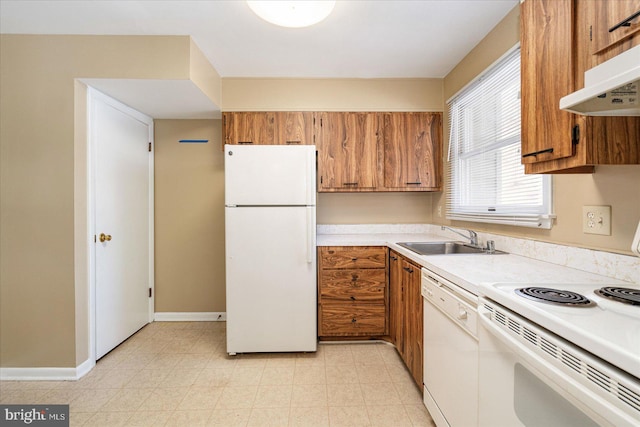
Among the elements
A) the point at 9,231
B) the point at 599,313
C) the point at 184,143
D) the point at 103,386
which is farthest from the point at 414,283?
the point at 9,231

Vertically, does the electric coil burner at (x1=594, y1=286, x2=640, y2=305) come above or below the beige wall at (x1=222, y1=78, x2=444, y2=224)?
below

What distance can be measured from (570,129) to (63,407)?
3.06 meters

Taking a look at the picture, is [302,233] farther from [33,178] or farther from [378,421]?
[33,178]

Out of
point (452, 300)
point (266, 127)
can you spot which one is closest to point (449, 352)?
point (452, 300)

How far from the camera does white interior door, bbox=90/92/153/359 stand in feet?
7.41

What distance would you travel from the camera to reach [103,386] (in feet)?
6.31

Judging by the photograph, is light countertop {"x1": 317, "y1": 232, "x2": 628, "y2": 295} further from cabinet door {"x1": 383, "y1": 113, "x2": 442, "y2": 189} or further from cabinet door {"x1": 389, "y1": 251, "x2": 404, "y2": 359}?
cabinet door {"x1": 383, "y1": 113, "x2": 442, "y2": 189}

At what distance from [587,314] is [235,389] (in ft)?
6.41

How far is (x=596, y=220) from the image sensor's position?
128 centimetres

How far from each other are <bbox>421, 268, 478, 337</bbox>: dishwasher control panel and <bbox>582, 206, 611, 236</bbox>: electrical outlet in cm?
71

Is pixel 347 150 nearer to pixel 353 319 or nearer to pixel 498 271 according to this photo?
pixel 353 319

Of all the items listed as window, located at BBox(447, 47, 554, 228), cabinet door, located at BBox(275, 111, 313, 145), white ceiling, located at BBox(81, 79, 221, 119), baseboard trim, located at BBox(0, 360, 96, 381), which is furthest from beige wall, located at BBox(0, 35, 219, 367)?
window, located at BBox(447, 47, 554, 228)

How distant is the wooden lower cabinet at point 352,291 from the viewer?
239cm

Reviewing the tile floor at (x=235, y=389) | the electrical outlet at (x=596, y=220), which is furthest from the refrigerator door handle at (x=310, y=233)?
the electrical outlet at (x=596, y=220)
